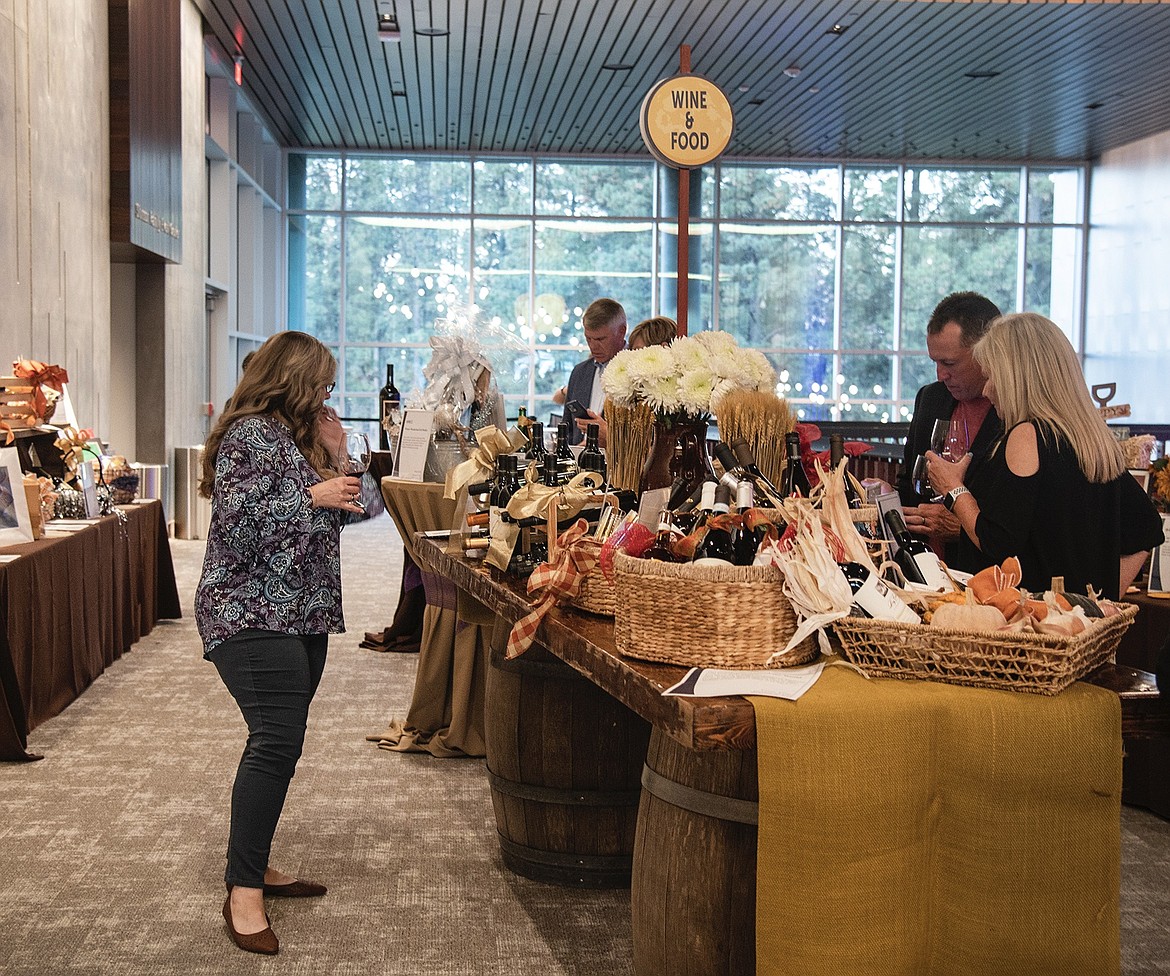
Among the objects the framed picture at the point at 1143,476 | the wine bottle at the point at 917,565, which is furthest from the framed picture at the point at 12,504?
the framed picture at the point at 1143,476

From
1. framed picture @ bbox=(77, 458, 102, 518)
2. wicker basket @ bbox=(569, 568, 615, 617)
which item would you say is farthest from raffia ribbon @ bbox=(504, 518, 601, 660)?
framed picture @ bbox=(77, 458, 102, 518)

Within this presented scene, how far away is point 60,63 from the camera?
703 cm

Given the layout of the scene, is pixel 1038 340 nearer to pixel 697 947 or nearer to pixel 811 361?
pixel 697 947

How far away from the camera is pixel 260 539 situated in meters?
2.64

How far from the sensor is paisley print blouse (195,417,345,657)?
104 inches

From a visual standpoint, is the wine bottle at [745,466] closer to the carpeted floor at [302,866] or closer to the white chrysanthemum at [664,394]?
the white chrysanthemum at [664,394]

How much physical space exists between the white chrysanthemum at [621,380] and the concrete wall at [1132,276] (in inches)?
583

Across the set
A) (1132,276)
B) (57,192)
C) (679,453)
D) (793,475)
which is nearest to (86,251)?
(57,192)

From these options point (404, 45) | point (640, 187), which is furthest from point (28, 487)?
point (640, 187)

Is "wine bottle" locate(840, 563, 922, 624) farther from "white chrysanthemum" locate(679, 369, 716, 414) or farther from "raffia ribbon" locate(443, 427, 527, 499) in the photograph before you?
"raffia ribbon" locate(443, 427, 527, 499)

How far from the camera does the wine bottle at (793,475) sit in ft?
8.06

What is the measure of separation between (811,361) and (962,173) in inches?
130

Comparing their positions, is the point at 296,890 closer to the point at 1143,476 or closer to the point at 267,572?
the point at 267,572

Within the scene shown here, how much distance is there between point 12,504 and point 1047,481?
12.4ft
